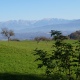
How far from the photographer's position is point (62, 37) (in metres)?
11.9

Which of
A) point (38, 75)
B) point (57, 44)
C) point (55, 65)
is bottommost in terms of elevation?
point (38, 75)

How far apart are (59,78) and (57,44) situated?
1555 mm

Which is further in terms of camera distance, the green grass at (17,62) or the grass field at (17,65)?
the green grass at (17,62)

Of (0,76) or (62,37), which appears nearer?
(62,37)

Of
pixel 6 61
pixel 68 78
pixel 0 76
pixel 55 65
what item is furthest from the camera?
pixel 6 61

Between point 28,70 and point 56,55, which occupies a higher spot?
point 56,55

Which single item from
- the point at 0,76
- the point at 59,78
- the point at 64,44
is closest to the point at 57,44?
the point at 64,44

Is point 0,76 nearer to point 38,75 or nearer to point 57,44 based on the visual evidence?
point 38,75

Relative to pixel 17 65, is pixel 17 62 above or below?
above

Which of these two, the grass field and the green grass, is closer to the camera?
the grass field

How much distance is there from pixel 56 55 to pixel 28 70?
9.31m

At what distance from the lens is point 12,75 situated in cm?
1856

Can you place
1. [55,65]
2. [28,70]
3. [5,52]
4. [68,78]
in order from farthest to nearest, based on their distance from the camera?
[5,52], [28,70], [68,78], [55,65]

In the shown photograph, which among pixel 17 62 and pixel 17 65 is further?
pixel 17 62
